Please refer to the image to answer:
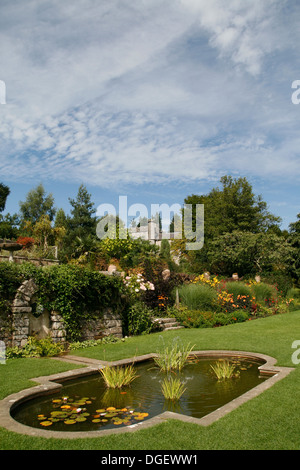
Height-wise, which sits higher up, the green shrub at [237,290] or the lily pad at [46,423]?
the green shrub at [237,290]

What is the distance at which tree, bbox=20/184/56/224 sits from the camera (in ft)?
129

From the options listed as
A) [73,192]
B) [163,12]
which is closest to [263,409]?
[163,12]

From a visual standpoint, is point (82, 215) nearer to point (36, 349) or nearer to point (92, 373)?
point (36, 349)

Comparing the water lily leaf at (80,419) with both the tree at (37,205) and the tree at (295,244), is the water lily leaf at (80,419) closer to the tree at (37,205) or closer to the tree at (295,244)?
the tree at (295,244)

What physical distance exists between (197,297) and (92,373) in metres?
7.69

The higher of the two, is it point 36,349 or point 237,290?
point 237,290

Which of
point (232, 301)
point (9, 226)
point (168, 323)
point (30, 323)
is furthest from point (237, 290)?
point (9, 226)

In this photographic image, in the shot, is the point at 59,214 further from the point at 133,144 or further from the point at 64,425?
the point at 64,425

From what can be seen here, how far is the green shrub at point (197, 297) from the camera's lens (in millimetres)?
13398

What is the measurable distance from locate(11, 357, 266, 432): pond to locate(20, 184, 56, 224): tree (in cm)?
3523

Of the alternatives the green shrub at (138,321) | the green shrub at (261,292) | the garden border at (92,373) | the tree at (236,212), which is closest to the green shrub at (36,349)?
the garden border at (92,373)

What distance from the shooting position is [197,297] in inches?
529

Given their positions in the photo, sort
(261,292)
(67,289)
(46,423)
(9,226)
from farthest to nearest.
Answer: (9,226) < (261,292) < (67,289) < (46,423)

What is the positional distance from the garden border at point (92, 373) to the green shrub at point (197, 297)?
17.8 feet
